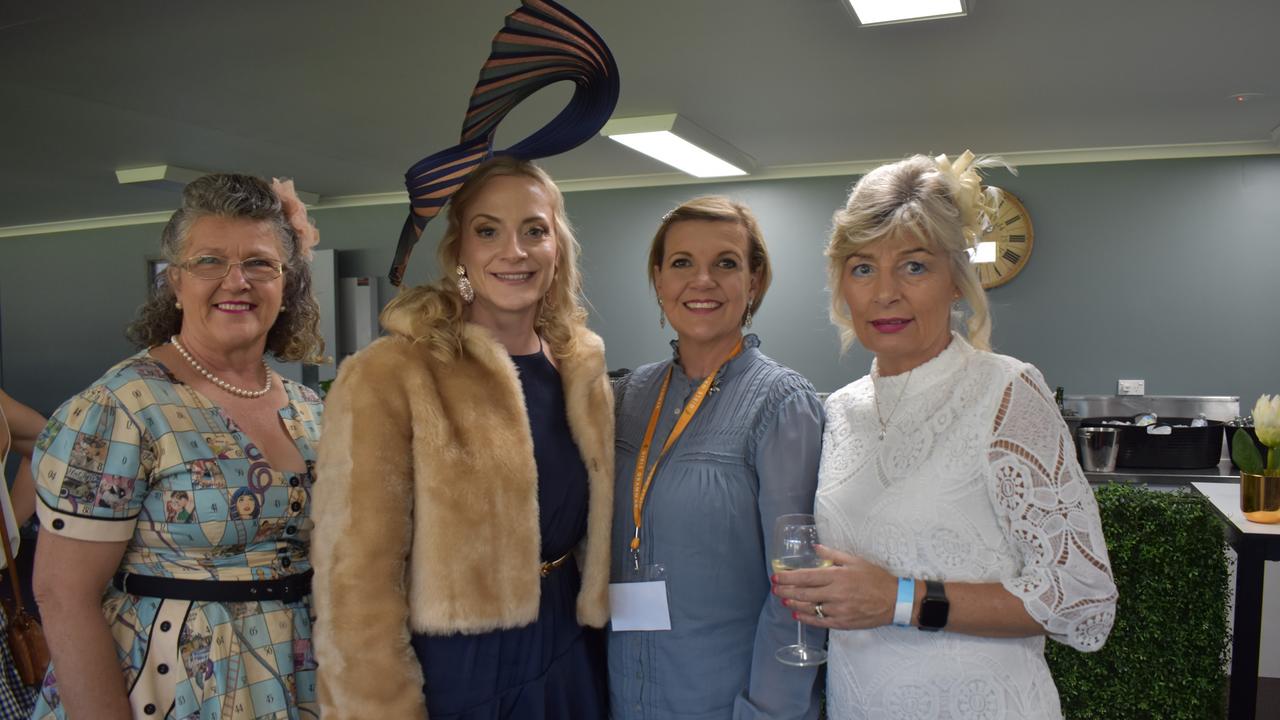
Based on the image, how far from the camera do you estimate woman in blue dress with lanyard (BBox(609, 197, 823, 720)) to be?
164 cm

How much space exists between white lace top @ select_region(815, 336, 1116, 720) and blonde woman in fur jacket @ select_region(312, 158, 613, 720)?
1.82ft

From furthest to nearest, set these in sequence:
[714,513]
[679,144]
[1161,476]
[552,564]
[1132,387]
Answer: [1132,387]
[679,144]
[1161,476]
[552,564]
[714,513]

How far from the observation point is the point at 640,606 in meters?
1.71

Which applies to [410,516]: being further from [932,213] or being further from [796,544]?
[932,213]

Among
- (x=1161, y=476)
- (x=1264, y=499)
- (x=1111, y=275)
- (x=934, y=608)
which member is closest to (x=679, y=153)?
(x=1111, y=275)

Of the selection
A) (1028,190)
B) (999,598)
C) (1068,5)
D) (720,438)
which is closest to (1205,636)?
(999,598)

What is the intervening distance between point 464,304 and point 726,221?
598 mm

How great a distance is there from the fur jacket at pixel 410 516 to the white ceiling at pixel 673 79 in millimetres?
2083

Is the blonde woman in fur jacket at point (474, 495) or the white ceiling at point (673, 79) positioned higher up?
the white ceiling at point (673, 79)

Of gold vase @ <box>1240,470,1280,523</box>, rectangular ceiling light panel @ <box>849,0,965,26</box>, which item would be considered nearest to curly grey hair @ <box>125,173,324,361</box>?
rectangular ceiling light panel @ <box>849,0,965,26</box>

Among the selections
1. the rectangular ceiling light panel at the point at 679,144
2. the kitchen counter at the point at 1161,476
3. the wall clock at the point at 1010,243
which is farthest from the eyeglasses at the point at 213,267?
the wall clock at the point at 1010,243

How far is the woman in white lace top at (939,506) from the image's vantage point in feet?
4.47

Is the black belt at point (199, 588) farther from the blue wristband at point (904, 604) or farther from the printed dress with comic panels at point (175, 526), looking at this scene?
the blue wristband at point (904, 604)

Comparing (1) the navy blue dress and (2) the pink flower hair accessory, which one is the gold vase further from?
(2) the pink flower hair accessory
